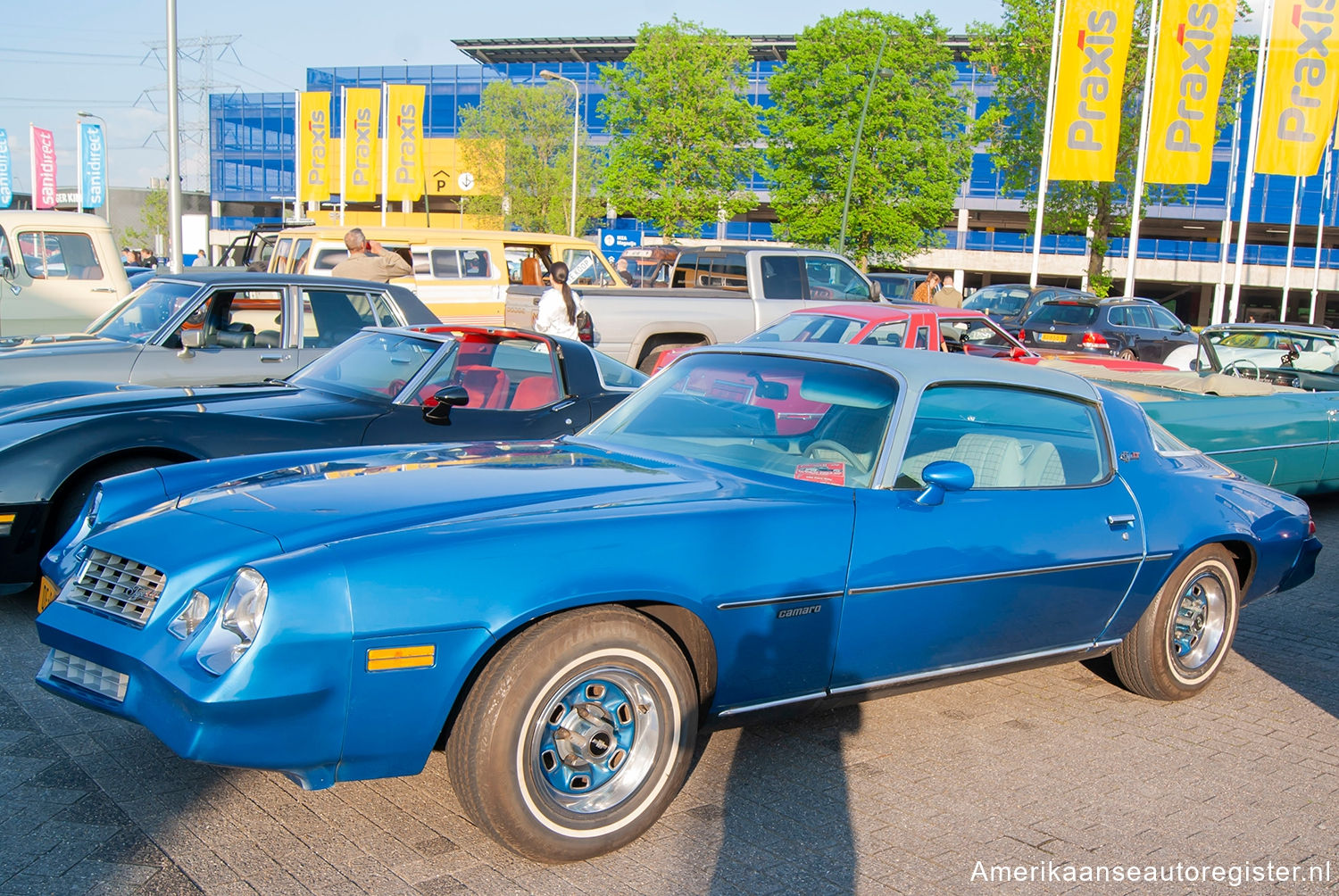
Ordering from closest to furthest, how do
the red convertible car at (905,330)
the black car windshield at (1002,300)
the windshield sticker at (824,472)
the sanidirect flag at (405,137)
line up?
the windshield sticker at (824,472) → the red convertible car at (905,330) → the black car windshield at (1002,300) → the sanidirect flag at (405,137)

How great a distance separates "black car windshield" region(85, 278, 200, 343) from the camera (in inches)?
319

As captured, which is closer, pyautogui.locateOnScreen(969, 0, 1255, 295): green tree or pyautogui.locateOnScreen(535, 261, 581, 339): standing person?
pyautogui.locateOnScreen(535, 261, 581, 339): standing person

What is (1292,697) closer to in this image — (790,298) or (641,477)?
(641,477)

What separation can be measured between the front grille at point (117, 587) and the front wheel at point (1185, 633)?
3.66 metres

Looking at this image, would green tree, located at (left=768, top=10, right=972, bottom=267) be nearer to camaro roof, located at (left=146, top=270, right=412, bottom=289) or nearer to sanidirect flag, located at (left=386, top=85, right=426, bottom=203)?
sanidirect flag, located at (left=386, top=85, right=426, bottom=203)

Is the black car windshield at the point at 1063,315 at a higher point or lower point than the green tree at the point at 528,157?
lower

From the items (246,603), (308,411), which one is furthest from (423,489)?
(308,411)

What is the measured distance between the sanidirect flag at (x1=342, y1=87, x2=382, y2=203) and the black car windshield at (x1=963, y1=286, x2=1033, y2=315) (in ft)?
93.0

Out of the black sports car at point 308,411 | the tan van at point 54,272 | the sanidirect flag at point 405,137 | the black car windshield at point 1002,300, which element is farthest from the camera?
the sanidirect flag at point 405,137

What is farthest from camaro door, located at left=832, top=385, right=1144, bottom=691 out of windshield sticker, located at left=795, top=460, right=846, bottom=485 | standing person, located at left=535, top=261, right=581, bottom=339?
standing person, located at left=535, top=261, right=581, bottom=339

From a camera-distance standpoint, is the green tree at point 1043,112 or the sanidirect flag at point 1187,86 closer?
the sanidirect flag at point 1187,86

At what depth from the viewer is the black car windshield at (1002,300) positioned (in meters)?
22.1

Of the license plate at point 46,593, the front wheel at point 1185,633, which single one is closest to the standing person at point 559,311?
the front wheel at point 1185,633

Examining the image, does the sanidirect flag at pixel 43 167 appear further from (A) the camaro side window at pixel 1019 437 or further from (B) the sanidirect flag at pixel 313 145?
(A) the camaro side window at pixel 1019 437
